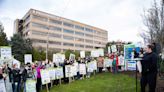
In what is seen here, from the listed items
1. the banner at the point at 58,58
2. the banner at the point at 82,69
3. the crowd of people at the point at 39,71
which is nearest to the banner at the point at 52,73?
the crowd of people at the point at 39,71

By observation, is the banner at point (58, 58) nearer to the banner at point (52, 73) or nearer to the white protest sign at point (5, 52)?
the banner at point (52, 73)

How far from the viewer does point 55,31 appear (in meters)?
95.3

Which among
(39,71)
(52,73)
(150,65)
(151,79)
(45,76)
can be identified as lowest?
(45,76)

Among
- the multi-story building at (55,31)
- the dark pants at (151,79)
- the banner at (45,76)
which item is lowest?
the banner at (45,76)

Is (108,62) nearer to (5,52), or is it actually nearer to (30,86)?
(30,86)

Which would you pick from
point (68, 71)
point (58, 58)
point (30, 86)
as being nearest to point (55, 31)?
point (58, 58)

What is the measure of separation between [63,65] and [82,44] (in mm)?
96461

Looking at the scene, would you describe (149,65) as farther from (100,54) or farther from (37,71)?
(100,54)

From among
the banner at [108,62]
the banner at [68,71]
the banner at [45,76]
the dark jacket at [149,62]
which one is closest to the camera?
the dark jacket at [149,62]

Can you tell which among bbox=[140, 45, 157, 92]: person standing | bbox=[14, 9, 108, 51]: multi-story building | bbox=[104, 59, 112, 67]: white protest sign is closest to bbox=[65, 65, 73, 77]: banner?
bbox=[104, 59, 112, 67]: white protest sign

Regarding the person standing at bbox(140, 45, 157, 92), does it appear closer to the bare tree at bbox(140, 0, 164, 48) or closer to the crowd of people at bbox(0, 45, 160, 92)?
the crowd of people at bbox(0, 45, 160, 92)

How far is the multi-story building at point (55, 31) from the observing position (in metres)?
85.1

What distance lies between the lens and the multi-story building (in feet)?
279

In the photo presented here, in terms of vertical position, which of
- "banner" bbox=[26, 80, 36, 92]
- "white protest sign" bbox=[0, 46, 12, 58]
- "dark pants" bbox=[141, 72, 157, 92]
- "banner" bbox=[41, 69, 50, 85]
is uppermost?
"white protest sign" bbox=[0, 46, 12, 58]
